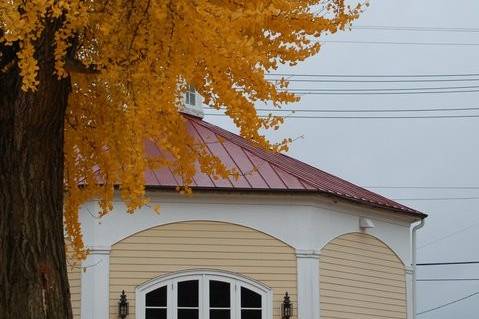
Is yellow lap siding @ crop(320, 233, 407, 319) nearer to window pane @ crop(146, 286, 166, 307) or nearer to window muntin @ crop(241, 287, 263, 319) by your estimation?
window muntin @ crop(241, 287, 263, 319)

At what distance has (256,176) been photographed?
1814 centimetres

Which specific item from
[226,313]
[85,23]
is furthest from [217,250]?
[85,23]

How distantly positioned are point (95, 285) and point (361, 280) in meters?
4.79

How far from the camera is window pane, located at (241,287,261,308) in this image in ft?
57.5

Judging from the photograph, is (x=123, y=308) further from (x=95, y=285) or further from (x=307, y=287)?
(x=307, y=287)

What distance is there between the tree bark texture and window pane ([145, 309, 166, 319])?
8351 millimetres

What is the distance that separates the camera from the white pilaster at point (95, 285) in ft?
55.8

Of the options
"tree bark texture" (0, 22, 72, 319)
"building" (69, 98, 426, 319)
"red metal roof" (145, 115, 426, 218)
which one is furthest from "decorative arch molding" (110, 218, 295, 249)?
"tree bark texture" (0, 22, 72, 319)

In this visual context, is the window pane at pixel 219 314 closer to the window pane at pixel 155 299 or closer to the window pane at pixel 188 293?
the window pane at pixel 188 293

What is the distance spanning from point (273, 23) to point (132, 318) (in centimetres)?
897

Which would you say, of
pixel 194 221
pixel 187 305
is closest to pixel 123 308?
pixel 187 305

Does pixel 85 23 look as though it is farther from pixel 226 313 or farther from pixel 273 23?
pixel 226 313

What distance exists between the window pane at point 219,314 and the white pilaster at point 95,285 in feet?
5.53

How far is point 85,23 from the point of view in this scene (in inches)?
322
